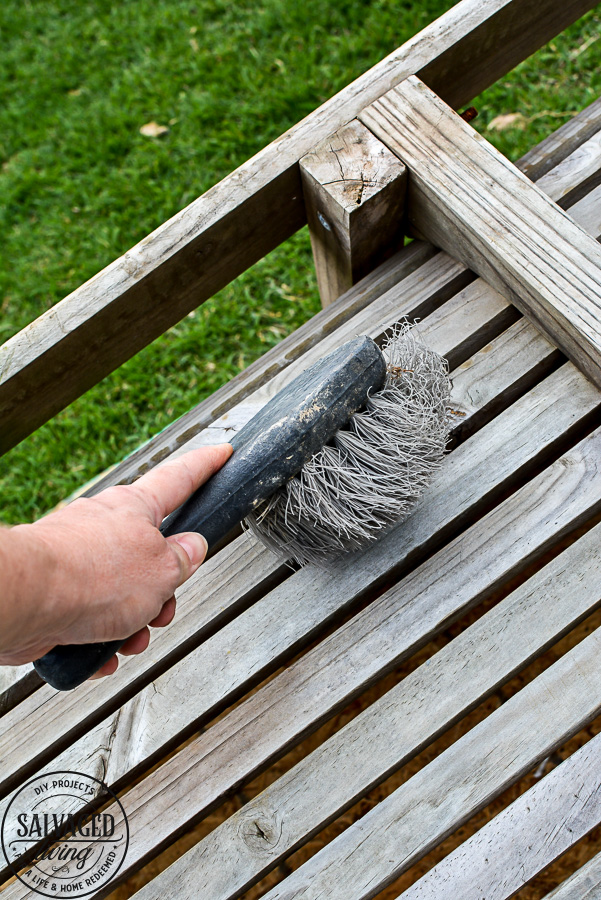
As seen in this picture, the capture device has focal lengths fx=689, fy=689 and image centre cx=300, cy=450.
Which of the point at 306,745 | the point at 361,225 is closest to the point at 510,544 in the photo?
the point at 361,225

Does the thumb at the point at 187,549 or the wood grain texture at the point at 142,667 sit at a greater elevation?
the thumb at the point at 187,549

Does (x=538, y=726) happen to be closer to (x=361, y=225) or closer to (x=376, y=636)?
(x=376, y=636)

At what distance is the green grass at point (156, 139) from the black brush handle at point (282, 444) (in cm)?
168

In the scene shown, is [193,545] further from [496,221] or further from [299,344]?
[496,221]

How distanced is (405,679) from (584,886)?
0.43 m

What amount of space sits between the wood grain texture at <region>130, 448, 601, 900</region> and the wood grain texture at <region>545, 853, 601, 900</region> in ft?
1.00

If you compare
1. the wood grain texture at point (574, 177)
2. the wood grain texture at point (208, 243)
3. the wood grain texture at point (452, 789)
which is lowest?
the wood grain texture at point (452, 789)

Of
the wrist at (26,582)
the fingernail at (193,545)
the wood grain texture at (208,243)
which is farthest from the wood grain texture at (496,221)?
the wrist at (26,582)

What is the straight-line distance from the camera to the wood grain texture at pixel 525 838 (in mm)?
1171

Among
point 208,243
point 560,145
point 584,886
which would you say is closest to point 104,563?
point 208,243

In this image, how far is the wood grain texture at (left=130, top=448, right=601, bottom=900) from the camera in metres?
1.27

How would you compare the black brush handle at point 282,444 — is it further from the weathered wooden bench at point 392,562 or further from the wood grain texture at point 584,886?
the wood grain texture at point 584,886

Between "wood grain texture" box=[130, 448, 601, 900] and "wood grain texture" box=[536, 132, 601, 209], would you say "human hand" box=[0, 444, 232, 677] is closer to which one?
"wood grain texture" box=[130, 448, 601, 900]

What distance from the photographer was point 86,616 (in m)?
1.07
